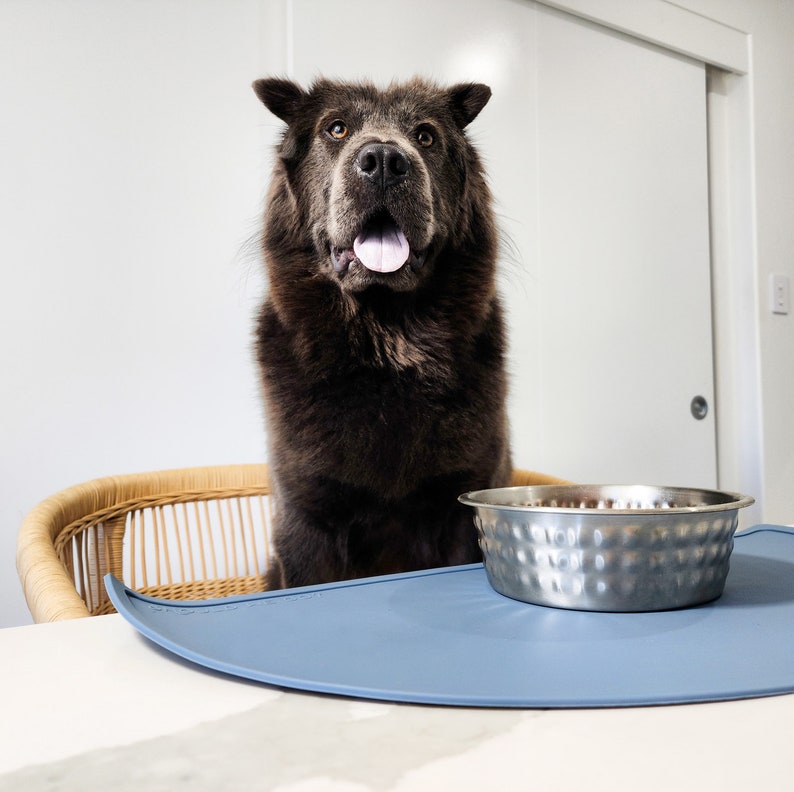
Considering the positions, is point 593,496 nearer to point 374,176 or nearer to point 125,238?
point 374,176

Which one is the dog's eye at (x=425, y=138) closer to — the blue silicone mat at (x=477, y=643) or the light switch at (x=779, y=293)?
the blue silicone mat at (x=477, y=643)

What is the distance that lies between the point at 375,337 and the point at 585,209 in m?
1.22

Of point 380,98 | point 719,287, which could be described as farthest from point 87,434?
point 719,287

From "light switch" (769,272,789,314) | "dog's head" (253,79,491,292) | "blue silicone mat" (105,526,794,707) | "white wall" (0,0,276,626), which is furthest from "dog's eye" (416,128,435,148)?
"light switch" (769,272,789,314)

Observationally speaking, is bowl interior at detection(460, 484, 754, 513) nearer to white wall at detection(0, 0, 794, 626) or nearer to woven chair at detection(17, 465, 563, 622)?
woven chair at detection(17, 465, 563, 622)

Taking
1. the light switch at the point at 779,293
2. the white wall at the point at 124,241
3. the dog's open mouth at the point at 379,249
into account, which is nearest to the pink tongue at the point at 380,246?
the dog's open mouth at the point at 379,249

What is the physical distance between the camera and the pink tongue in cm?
98

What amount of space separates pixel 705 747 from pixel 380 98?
954 millimetres

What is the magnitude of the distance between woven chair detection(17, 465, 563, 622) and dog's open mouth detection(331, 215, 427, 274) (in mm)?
463

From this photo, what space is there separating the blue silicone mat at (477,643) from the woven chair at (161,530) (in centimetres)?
39

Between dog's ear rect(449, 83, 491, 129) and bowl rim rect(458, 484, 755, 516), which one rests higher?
dog's ear rect(449, 83, 491, 129)

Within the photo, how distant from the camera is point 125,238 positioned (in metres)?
1.43

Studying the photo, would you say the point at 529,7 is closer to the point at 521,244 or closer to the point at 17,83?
the point at 521,244

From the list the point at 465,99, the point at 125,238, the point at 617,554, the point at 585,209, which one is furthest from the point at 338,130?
the point at 585,209
